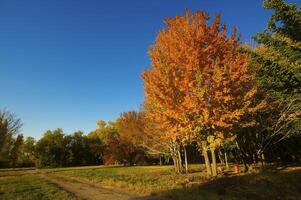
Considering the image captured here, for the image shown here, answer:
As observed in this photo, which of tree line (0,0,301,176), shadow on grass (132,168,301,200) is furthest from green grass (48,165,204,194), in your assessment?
tree line (0,0,301,176)

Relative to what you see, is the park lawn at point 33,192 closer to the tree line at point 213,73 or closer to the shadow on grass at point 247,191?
the shadow on grass at point 247,191

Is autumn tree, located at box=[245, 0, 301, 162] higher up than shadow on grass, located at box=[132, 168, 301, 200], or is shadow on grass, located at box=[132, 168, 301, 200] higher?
autumn tree, located at box=[245, 0, 301, 162]

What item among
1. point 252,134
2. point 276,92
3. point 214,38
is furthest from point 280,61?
point 252,134

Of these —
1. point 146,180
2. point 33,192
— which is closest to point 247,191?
point 146,180

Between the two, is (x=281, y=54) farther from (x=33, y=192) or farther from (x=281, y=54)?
(x=33, y=192)

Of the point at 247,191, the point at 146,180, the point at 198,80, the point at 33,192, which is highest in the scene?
the point at 198,80

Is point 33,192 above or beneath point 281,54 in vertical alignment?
beneath

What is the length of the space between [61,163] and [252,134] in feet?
224

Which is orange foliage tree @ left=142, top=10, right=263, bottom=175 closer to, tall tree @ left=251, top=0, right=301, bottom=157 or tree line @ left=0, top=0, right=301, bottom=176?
tree line @ left=0, top=0, right=301, bottom=176

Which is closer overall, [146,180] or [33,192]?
[33,192]

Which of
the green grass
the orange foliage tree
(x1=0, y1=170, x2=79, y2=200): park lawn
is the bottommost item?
(x1=0, y1=170, x2=79, y2=200): park lawn

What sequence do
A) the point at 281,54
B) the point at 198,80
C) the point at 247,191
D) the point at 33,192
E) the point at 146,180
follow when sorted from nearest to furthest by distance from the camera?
the point at 247,191 → the point at 281,54 → the point at 198,80 → the point at 33,192 → the point at 146,180

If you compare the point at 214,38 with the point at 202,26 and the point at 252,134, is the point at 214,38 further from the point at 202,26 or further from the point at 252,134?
the point at 252,134

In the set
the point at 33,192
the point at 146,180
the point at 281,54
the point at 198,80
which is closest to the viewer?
the point at 281,54
